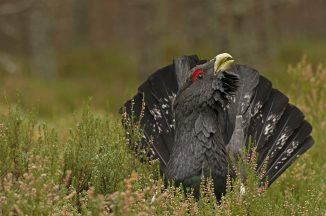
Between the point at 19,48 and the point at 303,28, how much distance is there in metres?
15.1

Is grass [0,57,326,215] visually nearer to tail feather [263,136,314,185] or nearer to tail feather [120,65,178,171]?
tail feather [263,136,314,185]

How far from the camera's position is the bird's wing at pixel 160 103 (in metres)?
5.84

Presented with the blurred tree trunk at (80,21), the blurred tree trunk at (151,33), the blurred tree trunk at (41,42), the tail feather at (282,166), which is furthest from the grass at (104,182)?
the blurred tree trunk at (80,21)

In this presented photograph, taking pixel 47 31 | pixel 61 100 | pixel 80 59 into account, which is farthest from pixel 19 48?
pixel 61 100

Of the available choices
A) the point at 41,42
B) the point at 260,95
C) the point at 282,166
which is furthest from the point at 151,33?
the point at 282,166

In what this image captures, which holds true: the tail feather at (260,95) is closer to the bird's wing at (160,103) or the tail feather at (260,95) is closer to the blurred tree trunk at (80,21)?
the bird's wing at (160,103)

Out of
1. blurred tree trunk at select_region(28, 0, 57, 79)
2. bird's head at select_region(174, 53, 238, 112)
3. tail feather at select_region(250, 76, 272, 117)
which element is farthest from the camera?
blurred tree trunk at select_region(28, 0, 57, 79)

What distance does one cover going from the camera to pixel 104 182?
5.19 m

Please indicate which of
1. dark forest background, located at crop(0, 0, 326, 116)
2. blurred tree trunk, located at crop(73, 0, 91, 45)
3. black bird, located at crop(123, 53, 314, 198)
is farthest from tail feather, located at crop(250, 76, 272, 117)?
blurred tree trunk, located at crop(73, 0, 91, 45)

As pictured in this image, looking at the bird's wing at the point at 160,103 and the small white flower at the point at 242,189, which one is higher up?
the bird's wing at the point at 160,103

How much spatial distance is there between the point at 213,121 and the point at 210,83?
0.95 ft

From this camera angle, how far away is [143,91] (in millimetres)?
5914

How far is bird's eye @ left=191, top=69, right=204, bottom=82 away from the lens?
523 cm

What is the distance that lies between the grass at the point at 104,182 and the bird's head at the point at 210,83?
1.84 ft
